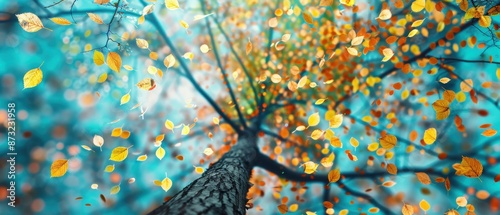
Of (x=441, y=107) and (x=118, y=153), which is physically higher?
(x=118, y=153)

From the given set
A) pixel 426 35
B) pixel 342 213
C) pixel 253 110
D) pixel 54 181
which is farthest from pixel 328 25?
pixel 54 181

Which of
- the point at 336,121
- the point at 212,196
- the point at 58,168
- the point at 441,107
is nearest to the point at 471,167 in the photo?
the point at 441,107

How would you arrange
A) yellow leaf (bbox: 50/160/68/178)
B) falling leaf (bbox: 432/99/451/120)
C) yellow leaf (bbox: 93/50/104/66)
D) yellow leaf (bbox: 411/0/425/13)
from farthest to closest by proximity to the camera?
yellow leaf (bbox: 411/0/425/13) < falling leaf (bbox: 432/99/451/120) < yellow leaf (bbox: 93/50/104/66) < yellow leaf (bbox: 50/160/68/178)

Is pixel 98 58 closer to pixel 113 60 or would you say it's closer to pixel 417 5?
A: pixel 113 60

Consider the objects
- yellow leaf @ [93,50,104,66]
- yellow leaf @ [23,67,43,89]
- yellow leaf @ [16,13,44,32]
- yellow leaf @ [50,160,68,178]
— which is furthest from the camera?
yellow leaf @ [93,50,104,66]

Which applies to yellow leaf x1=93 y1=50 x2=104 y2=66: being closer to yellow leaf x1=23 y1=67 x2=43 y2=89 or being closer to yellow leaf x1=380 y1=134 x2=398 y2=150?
yellow leaf x1=23 y1=67 x2=43 y2=89

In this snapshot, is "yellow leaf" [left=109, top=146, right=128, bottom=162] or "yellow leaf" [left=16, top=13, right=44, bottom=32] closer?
"yellow leaf" [left=16, top=13, right=44, bottom=32]

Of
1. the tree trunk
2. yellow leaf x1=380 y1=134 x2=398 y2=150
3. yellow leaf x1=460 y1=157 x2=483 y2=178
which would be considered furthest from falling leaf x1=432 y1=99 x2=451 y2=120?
the tree trunk

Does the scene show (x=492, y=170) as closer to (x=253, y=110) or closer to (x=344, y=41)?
(x=344, y=41)

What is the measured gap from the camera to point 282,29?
6434 mm

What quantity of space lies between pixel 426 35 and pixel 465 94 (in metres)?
1.53

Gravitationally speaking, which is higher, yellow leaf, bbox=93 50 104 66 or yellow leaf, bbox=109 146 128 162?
yellow leaf, bbox=93 50 104 66

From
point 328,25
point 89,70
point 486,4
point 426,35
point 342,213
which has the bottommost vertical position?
point 342,213

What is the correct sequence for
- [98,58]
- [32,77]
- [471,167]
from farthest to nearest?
[471,167] → [98,58] → [32,77]
